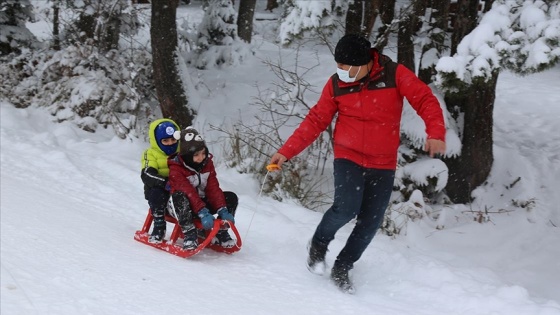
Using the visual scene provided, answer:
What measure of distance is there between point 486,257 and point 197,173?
11.2ft

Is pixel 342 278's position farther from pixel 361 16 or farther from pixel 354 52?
pixel 361 16

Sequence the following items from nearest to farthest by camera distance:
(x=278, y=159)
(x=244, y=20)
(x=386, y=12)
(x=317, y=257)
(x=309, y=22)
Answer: (x=278, y=159) → (x=317, y=257) → (x=309, y=22) → (x=386, y=12) → (x=244, y=20)

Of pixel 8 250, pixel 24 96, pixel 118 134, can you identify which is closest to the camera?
pixel 8 250

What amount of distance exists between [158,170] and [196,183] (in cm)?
35

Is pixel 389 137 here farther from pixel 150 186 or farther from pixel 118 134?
pixel 118 134

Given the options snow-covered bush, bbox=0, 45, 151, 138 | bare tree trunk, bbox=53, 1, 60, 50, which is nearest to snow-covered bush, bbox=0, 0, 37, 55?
snow-covered bush, bbox=0, 45, 151, 138

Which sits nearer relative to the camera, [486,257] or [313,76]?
[486,257]

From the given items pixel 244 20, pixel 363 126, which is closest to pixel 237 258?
pixel 363 126

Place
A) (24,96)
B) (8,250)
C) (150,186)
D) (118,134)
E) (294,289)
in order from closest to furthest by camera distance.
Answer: (294,289) → (8,250) → (150,186) → (118,134) → (24,96)

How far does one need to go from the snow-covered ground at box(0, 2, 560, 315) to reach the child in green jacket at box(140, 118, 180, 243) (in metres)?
0.31

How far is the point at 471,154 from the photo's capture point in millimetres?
7789

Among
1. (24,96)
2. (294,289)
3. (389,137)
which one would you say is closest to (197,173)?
(294,289)

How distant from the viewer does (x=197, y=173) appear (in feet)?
16.5

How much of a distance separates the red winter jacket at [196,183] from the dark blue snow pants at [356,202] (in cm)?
103
